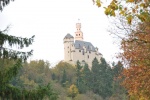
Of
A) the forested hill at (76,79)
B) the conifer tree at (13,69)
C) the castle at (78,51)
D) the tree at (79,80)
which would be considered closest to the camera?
the conifer tree at (13,69)

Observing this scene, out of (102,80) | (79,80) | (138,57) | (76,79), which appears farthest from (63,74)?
(138,57)

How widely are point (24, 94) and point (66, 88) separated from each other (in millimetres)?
74065

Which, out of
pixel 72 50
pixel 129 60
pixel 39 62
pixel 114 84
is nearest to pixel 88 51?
pixel 72 50

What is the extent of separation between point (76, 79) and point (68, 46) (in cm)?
3365

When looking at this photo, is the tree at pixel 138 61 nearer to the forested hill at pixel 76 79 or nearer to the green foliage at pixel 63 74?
the forested hill at pixel 76 79

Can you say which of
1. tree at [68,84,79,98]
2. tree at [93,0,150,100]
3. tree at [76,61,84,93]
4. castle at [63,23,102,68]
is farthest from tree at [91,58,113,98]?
tree at [93,0,150,100]

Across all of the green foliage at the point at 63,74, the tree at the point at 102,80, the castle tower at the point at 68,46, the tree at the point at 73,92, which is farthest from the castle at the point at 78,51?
the tree at the point at 73,92

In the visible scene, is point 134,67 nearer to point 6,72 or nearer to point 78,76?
point 6,72

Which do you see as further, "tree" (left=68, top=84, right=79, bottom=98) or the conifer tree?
"tree" (left=68, top=84, right=79, bottom=98)

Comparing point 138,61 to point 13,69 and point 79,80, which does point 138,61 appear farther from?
point 79,80

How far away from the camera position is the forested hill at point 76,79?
81875 mm

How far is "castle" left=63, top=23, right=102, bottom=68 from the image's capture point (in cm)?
12531

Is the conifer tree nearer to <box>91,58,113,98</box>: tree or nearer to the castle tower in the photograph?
<box>91,58,113,98</box>: tree

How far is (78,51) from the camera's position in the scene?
128 metres
